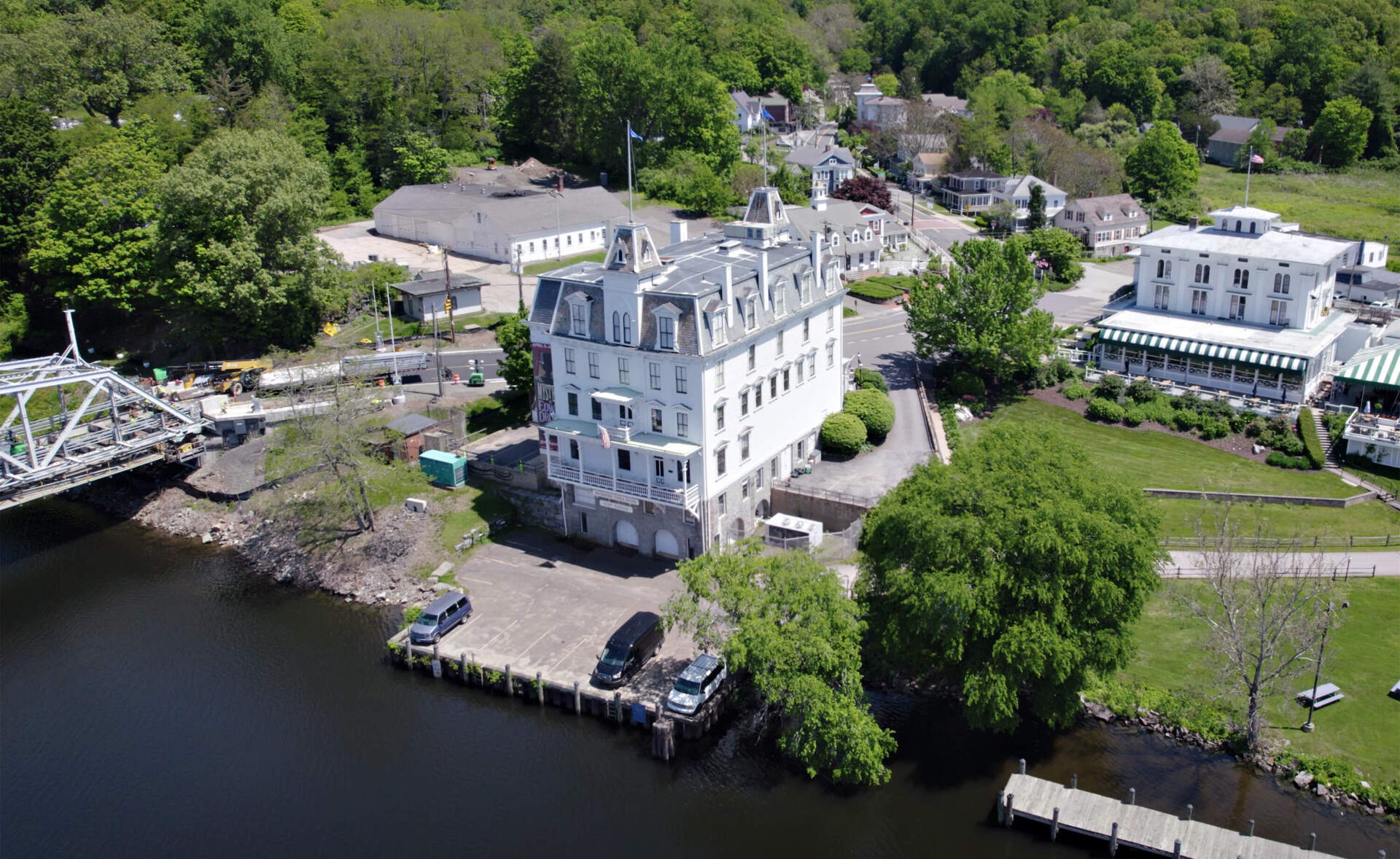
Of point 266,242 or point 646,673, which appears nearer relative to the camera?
point 646,673

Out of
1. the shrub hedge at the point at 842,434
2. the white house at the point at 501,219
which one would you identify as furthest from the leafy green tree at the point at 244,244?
the shrub hedge at the point at 842,434

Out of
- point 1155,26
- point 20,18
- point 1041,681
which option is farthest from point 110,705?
point 1155,26

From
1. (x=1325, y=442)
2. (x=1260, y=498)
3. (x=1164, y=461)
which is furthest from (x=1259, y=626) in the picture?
(x=1325, y=442)

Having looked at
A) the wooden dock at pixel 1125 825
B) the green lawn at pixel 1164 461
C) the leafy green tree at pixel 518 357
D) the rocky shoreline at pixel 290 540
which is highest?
the leafy green tree at pixel 518 357

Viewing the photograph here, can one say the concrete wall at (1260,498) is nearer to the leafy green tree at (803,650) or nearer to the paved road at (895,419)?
the paved road at (895,419)

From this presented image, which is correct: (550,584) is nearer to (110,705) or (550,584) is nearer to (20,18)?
(110,705)

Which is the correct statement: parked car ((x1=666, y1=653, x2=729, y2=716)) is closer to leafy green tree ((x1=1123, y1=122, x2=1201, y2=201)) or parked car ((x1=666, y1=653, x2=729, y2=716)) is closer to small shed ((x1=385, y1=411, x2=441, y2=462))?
small shed ((x1=385, y1=411, x2=441, y2=462))

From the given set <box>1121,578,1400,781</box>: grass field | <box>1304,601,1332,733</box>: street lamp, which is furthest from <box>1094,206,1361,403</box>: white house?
<box>1304,601,1332,733</box>: street lamp
